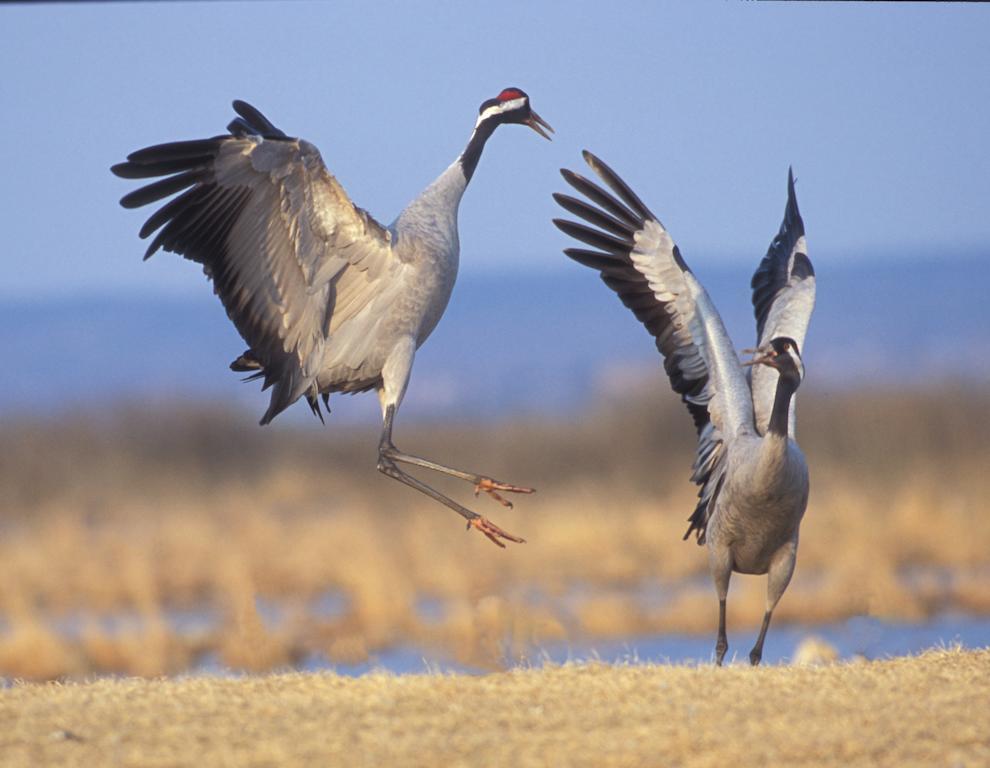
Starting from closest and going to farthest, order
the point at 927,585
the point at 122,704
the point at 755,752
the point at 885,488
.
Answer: the point at 755,752 → the point at 122,704 → the point at 927,585 → the point at 885,488

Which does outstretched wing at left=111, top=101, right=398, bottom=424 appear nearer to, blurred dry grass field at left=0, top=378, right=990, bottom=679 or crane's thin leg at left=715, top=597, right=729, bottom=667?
blurred dry grass field at left=0, top=378, right=990, bottom=679

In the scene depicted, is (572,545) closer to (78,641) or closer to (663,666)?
(78,641)

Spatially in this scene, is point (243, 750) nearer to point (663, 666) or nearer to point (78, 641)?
point (663, 666)

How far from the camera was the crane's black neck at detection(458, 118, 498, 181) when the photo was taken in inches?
348

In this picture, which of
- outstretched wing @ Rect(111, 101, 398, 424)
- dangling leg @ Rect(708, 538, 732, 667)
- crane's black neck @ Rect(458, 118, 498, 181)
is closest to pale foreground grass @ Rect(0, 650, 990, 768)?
dangling leg @ Rect(708, 538, 732, 667)

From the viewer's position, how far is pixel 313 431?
102 ft

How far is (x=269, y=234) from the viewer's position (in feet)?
25.9

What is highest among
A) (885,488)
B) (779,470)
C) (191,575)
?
(779,470)

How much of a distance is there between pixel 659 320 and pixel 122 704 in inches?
155

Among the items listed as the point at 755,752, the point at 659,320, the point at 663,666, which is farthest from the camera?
the point at 659,320

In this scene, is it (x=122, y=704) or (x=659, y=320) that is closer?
(x=122, y=704)

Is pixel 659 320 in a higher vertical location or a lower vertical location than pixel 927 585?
higher

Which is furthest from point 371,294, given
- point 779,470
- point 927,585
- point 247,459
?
point 247,459

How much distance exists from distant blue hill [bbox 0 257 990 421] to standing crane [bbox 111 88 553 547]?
68.4 metres
